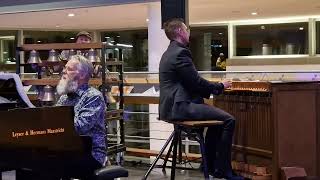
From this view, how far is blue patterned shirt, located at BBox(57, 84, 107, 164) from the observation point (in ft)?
13.1

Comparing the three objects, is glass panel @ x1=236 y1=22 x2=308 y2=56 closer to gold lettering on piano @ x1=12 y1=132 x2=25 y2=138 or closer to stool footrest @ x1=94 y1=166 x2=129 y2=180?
stool footrest @ x1=94 y1=166 x2=129 y2=180

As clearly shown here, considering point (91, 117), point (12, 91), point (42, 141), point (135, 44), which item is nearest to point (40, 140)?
point (42, 141)

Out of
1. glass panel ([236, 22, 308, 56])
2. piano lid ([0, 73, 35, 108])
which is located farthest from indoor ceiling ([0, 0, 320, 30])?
piano lid ([0, 73, 35, 108])

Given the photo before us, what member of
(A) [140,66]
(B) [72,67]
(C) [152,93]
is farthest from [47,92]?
(A) [140,66]

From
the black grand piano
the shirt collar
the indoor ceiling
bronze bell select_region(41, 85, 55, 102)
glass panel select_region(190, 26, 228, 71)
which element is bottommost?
the black grand piano

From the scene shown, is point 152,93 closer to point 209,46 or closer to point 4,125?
point 4,125

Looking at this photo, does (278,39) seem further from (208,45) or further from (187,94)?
(187,94)

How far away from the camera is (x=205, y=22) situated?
16953 mm

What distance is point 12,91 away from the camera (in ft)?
14.4

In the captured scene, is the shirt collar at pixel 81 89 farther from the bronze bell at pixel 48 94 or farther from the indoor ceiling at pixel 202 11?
the indoor ceiling at pixel 202 11

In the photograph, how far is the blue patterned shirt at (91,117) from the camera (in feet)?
13.1

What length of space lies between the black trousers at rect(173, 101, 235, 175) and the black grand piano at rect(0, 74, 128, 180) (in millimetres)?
1003

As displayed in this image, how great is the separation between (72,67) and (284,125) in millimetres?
1868

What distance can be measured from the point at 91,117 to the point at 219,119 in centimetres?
116
